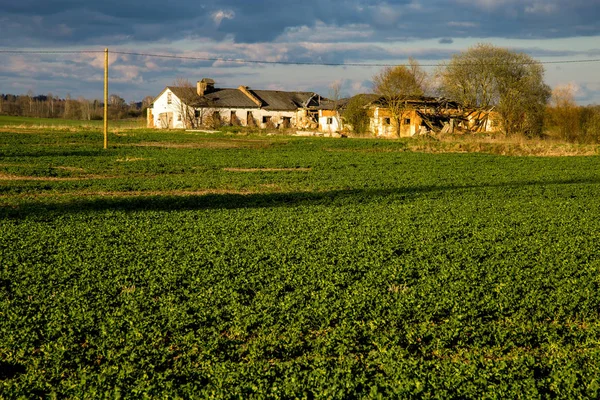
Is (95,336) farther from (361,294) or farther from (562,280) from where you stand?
(562,280)

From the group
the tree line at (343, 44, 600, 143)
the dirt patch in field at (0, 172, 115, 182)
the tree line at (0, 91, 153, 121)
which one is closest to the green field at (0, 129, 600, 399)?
the dirt patch in field at (0, 172, 115, 182)

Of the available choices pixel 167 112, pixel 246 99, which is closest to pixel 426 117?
pixel 246 99

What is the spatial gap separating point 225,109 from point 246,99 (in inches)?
162

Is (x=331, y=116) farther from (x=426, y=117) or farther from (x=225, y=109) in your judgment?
(x=426, y=117)

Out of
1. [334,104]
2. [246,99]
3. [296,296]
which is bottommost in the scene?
[296,296]

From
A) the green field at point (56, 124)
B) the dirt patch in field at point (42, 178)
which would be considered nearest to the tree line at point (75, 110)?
the green field at point (56, 124)

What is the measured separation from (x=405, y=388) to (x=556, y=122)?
70659 millimetres

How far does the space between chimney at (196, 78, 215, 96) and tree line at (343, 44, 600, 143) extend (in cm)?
2432

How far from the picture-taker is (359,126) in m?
82.8

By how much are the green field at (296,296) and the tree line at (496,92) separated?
2065 inches

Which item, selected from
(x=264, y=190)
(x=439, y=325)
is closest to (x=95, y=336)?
(x=439, y=325)

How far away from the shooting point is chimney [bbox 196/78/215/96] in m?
94.8

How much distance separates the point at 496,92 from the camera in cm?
7694

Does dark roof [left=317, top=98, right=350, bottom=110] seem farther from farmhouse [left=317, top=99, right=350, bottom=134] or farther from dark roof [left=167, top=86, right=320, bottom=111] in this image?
dark roof [left=167, top=86, right=320, bottom=111]
